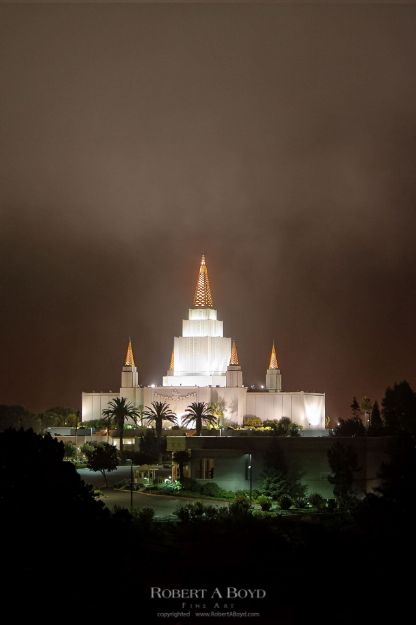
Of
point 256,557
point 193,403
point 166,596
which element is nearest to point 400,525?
point 256,557

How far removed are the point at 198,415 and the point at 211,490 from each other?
18093 millimetres

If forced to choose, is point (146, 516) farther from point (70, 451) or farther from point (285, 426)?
point (285, 426)

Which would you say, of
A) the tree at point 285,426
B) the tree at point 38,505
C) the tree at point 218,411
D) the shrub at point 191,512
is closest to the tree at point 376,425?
the tree at point 285,426

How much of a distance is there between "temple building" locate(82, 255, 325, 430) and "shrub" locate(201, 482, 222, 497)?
24170mm

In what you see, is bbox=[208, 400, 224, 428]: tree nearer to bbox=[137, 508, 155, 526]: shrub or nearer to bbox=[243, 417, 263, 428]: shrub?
bbox=[243, 417, 263, 428]: shrub

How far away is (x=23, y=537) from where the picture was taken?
2205 cm

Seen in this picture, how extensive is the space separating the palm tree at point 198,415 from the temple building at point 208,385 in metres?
1.40

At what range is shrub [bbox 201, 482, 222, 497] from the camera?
38.7 metres

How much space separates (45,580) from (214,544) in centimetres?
579

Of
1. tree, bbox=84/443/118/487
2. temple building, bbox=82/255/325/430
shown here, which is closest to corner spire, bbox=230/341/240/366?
temple building, bbox=82/255/325/430

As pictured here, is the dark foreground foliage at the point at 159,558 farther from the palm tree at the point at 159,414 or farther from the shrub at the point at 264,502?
the palm tree at the point at 159,414

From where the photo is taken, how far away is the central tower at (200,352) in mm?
66875

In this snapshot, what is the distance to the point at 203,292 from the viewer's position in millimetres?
69625

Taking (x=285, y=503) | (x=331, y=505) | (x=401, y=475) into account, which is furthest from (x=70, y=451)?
(x=401, y=475)
